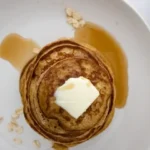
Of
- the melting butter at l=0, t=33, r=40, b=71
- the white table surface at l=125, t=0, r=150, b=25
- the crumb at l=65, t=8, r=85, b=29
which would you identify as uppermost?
the white table surface at l=125, t=0, r=150, b=25

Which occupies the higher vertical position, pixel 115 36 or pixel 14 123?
pixel 115 36

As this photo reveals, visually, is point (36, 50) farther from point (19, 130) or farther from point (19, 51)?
point (19, 130)

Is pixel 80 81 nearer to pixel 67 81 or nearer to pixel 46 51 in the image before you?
pixel 67 81

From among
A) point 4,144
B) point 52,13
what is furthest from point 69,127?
point 52,13

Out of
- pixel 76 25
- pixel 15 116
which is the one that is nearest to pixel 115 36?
pixel 76 25

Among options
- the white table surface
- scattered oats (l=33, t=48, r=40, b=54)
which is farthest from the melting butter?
the white table surface

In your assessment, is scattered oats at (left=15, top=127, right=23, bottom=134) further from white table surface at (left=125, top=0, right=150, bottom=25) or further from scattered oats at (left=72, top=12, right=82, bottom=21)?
white table surface at (left=125, top=0, right=150, bottom=25)
